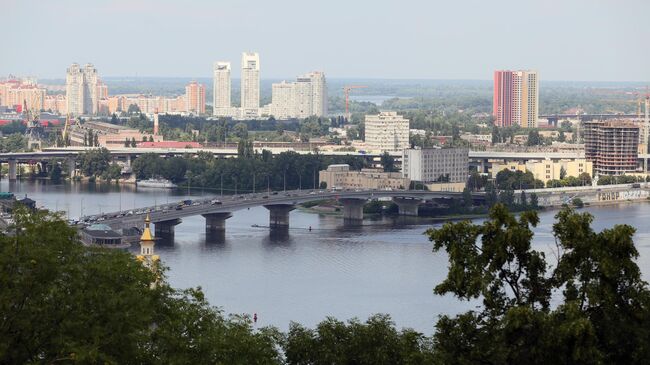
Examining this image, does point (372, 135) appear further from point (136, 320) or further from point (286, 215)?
point (136, 320)

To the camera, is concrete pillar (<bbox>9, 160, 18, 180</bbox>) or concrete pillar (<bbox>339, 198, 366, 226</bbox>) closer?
concrete pillar (<bbox>339, 198, 366, 226</bbox>)

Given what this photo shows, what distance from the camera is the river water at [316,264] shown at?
14.6 metres

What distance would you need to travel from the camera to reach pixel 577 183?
31203mm

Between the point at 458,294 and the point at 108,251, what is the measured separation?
177 centimetres

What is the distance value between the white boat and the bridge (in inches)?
255

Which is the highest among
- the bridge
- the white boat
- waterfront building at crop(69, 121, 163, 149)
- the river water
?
waterfront building at crop(69, 121, 163, 149)

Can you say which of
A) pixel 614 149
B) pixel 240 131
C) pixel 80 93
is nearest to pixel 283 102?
pixel 80 93

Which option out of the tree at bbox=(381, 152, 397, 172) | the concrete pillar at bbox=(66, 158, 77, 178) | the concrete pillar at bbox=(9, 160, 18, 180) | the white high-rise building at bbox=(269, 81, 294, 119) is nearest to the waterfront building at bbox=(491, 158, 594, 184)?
the tree at bbox=(381, 152, 397, 172)

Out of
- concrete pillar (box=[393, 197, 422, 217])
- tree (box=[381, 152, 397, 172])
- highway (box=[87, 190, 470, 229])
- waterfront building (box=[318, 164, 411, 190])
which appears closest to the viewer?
highway (box=[87, 190, 470, 229])

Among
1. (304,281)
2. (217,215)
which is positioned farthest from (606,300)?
(217,215)

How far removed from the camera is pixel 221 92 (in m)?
65.8

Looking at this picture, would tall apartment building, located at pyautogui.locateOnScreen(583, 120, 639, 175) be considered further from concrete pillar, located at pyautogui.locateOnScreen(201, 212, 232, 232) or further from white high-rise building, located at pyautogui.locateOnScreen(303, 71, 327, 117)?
white high-rise building, located at pyautogui.locateOnScreen(303, 71, 327, 117)

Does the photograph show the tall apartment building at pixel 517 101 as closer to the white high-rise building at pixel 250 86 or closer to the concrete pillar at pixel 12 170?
the white high-rise building at pixel 250 86

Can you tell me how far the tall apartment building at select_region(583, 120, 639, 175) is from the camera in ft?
111
